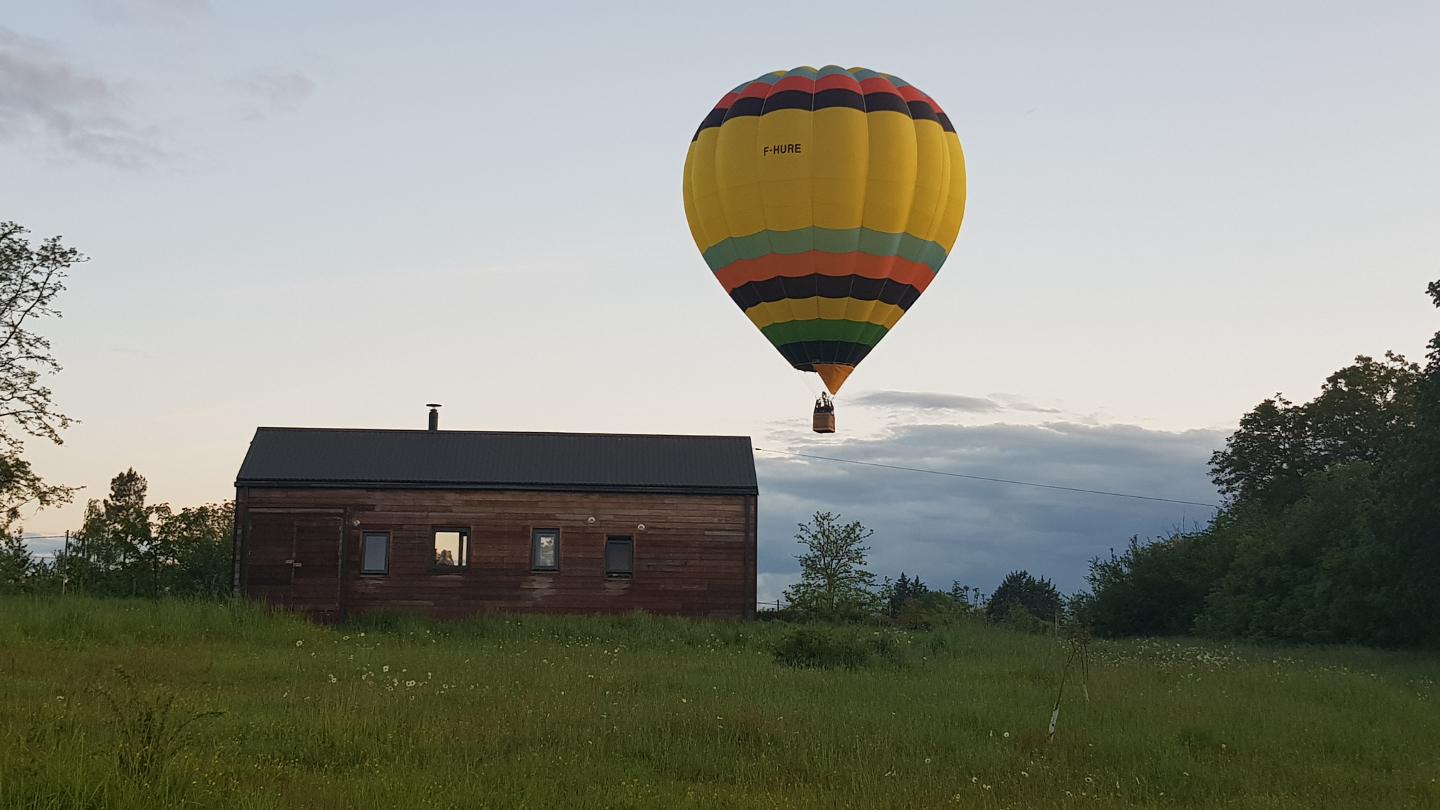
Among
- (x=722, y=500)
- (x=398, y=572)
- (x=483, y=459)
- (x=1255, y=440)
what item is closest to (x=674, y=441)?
(x=722, y=500)

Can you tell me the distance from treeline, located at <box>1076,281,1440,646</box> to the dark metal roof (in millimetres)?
16202

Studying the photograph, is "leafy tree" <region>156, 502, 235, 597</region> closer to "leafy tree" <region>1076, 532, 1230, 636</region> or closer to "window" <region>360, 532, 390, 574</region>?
"window" <region>360, 532, 390, 574</region>

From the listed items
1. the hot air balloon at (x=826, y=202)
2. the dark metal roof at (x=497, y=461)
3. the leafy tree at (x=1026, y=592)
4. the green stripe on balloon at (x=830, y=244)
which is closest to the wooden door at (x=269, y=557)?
the dark metal roof at (x=497, y=461)

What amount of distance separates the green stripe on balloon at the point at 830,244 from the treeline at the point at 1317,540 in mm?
14123

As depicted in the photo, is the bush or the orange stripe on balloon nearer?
the orange stripe on balloon

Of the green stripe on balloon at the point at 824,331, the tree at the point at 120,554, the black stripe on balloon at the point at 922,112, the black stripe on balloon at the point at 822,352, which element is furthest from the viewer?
the tree at the point at 120,554

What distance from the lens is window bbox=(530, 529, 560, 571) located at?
34.5 m

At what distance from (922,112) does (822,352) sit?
4879mm

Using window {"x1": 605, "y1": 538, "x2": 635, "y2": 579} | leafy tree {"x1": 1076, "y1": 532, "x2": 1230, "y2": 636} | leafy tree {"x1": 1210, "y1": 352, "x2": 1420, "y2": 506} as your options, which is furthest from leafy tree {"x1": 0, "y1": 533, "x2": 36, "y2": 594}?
leafy tree {"x1": 1210, "y1": 352, "x2": 1420, "y2": 506}

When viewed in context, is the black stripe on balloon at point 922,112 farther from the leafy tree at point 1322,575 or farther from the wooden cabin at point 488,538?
the leafy tree at point 1322,575

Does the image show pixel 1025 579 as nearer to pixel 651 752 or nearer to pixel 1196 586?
pixel 1196 586

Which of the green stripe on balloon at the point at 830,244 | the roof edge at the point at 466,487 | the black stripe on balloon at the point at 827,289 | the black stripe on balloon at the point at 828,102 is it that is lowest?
the roof edge at the point at 466,487

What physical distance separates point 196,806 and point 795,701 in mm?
9369

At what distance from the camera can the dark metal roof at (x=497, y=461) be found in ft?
114
